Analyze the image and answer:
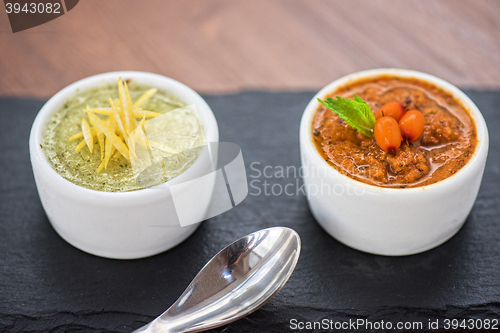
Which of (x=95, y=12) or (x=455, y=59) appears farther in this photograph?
(x=95, y=12)

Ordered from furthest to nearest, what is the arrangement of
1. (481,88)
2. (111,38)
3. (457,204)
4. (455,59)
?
(111,38)
(455,59)
(481,88)
(457,204)

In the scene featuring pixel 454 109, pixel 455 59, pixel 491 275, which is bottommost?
pixel 491 275

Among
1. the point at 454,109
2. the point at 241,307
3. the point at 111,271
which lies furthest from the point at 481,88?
the point at 111,271

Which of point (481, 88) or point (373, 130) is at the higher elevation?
point (373, 130)

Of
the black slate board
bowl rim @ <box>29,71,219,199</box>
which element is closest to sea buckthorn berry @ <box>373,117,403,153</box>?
the black slate board

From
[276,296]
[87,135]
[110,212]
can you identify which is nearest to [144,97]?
[87,135]

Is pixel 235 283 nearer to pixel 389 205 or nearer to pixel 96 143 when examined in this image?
pixel 389 205

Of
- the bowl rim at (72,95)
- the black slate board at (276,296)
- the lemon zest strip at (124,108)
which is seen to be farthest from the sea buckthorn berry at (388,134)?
the lemon zest strip at (124,108)

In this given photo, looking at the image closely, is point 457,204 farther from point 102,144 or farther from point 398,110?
point 102,144
